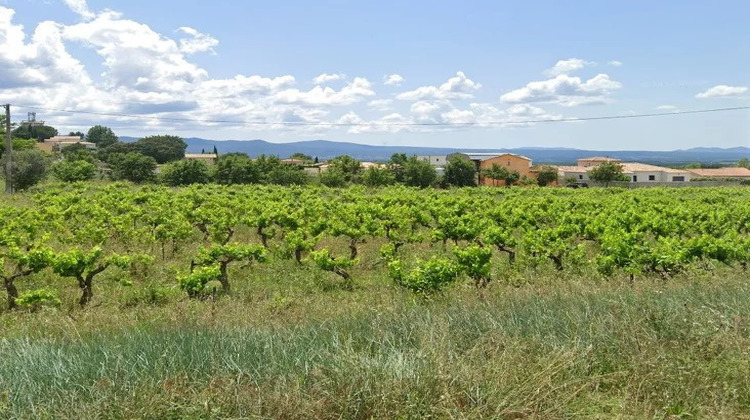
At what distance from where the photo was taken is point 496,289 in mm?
7832

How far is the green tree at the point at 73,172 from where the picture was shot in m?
38.0

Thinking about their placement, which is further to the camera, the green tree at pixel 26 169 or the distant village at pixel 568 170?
the distant village at pixel 568 170

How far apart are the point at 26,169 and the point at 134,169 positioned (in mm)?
12930

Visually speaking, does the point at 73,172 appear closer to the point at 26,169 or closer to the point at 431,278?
the point at 26,169

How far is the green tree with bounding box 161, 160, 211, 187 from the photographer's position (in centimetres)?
4181

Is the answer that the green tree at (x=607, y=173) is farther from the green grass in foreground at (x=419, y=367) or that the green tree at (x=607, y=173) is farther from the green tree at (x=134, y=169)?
the green grass in foreground at (x=419, y=367)

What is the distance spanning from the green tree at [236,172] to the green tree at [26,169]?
13.6 metres

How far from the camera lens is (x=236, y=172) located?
43.8 meters

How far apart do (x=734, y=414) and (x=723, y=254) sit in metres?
7.03

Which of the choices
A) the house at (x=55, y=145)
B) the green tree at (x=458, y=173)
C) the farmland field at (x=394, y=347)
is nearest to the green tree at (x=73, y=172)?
the green tree at (x=458, y=173)

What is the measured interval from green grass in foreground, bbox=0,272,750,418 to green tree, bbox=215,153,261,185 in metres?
39.6

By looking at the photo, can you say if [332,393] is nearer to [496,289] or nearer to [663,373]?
[663,373]

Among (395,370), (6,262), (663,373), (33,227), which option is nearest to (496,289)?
(663,373)

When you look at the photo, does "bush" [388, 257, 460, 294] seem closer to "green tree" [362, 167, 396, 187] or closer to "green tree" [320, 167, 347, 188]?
"green tree" [320, 167, 347, 188]
